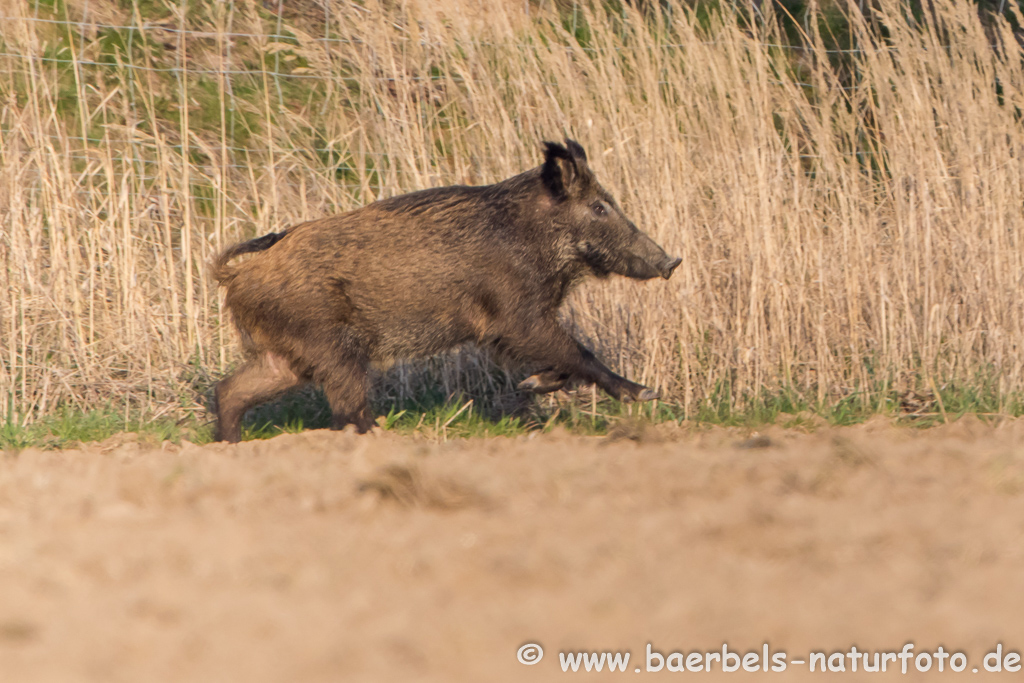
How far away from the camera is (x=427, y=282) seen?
15.4 feet

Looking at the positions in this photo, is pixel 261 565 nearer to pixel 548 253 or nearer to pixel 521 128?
pixel 548 253

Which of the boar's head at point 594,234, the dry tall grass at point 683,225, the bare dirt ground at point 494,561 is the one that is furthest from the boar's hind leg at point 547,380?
the bare dirt ground at point 494,561

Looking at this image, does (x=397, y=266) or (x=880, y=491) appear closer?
(x=880, y=491)

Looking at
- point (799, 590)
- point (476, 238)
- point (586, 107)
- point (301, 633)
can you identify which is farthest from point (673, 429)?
point (301, 633)

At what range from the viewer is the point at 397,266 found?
184 inches

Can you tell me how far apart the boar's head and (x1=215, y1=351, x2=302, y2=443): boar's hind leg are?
→ 1373 mm

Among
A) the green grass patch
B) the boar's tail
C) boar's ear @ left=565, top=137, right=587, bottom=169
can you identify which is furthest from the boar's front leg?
the boar's tail

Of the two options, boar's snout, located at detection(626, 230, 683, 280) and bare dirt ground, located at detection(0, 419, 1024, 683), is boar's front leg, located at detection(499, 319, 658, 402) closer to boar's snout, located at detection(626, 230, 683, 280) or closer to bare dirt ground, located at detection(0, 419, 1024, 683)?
boar's snout, located at detection(626, 230, 683, 280)

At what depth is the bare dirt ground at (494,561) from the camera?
189 centimetres

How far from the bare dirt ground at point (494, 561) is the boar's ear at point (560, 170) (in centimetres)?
171

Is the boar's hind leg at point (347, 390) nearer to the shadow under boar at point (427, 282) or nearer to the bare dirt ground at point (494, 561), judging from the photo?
the shadow under boar at point (427, 282)

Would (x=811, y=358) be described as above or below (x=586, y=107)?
below

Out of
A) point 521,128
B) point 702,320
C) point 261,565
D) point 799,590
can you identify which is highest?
point 521,128

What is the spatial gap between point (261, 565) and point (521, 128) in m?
3.97
